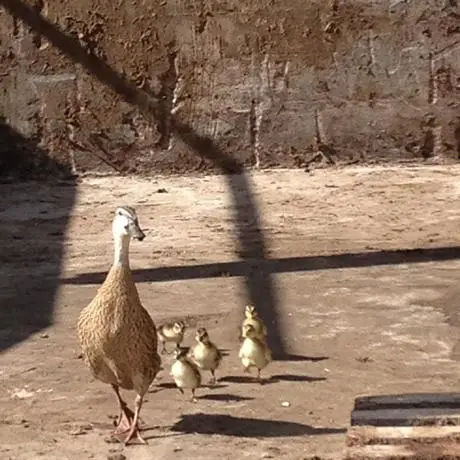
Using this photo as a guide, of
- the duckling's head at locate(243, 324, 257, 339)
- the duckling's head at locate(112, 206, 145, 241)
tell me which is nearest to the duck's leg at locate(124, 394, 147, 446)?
the duckling's head at locate(112, 206, 145, 241)

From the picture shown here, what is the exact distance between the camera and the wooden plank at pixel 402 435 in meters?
4.02

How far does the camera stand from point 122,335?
17.5 ft

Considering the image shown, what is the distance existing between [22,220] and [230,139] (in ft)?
6.52

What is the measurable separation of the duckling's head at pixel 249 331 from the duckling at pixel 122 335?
2.82 ft

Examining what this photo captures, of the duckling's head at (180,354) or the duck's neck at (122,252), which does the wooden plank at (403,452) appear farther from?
the duckling's head at (180,354)

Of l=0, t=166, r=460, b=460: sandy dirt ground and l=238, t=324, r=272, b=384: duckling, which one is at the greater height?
l=238, t=324, r=272, b=384: duckling

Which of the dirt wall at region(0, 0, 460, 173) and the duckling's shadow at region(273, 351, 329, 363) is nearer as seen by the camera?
the duckling's shadow at region(273, 351, 329, 363)

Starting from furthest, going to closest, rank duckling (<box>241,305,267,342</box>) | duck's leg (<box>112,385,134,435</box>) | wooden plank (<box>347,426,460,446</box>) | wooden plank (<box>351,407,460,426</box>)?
duckling (<box>241,305,267,342</box>) → duck's leg (<box>112,385,134,435</box>) → wooden plank (<box>351,407,460,426</box>) → wooden plank (<box>347,426,460,446</box>)

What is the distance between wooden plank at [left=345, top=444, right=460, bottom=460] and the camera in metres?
3.90

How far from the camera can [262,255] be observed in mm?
8477

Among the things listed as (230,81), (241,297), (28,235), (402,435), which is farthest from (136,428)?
(230,81)

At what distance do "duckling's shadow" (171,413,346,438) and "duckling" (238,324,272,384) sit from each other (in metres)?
0.46

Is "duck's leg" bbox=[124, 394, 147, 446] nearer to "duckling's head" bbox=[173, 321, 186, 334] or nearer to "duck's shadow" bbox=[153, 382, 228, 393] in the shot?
"duck's shadow" bbox=[153, 382, 228, 393]

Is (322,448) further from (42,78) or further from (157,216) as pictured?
(42,78)
